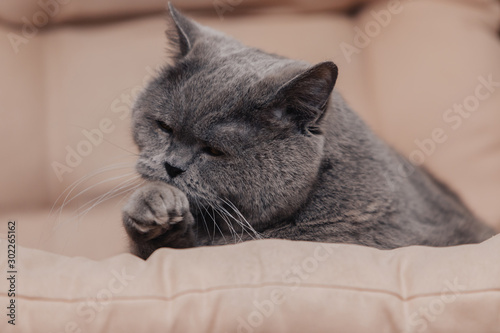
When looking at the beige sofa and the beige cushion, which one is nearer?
the beige cushion

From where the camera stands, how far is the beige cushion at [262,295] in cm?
96

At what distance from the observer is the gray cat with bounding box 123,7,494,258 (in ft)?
3.89

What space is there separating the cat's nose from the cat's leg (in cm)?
4

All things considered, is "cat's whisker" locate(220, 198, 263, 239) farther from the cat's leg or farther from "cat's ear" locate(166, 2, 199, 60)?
"cat's ear" locate(166, 2, 199, 60)

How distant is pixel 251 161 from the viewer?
121 cm

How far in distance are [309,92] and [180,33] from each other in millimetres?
409

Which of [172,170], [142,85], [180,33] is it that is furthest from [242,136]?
[142,85]

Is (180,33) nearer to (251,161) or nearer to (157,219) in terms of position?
(251,161)

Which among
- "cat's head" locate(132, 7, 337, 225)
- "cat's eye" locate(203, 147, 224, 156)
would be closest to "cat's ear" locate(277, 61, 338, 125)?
"cat's head" locate(132, 7, 337, 225)

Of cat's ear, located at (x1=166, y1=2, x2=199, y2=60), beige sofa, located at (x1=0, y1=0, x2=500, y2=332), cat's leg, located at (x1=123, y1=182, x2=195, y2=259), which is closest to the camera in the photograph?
cat's leg, located at (x1=123, y1=182, x2=195, y2=259)

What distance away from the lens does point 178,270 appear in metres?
1.02

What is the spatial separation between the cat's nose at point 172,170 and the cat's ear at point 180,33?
333mm

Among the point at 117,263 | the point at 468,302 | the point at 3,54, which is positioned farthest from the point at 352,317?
the point at 3,54

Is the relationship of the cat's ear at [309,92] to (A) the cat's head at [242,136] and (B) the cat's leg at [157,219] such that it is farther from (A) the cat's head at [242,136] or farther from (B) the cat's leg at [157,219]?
(B) the cat's leg at [157,219]
